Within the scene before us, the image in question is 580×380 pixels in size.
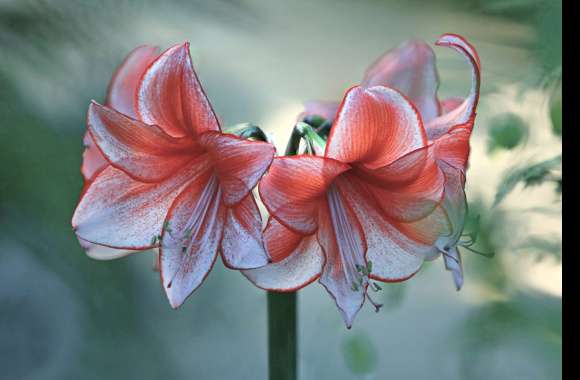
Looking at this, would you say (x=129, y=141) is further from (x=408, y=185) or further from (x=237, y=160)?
(x=408, y=185)

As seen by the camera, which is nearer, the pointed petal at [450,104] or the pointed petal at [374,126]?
the pointed petal at [374,126]

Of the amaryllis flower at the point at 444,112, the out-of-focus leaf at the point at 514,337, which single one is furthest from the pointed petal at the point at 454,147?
the out-of-focus leaf at the point at 514,337

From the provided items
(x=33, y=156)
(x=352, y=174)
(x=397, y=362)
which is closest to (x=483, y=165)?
(x=397, y=362)

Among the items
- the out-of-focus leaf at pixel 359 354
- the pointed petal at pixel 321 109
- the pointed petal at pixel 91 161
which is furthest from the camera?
the out-of-focus leaf at pixel 359 354

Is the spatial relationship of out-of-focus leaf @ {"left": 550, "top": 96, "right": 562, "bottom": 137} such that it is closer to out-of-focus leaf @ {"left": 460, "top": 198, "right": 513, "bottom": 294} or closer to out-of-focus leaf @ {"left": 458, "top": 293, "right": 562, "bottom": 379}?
out-of-focus leaf @ {"left": 460, "top": 198, "right": 513, "bottom": 294}

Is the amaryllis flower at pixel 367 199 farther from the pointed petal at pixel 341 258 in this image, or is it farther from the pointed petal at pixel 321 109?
the pointed petal at pixel 321 109

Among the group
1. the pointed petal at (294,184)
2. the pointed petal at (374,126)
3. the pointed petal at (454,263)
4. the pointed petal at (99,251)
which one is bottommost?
→ the pointed petal at (454,263)

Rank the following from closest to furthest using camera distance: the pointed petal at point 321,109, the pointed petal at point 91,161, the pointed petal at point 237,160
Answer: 1. the pointed petal at point 237,160
2. the pointed petal at point 91,161
3. the pointed petal at point 321,109
